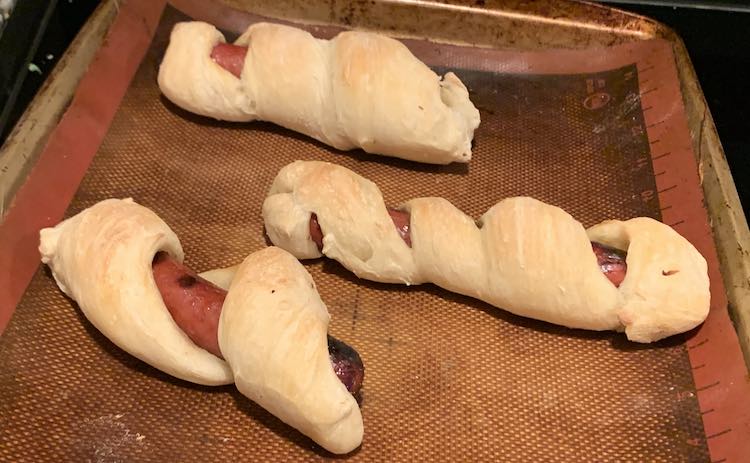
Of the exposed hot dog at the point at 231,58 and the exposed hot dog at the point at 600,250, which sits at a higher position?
the exposed hot dog at the point at 231,58

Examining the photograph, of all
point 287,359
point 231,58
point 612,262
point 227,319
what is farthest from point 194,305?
point 612,262

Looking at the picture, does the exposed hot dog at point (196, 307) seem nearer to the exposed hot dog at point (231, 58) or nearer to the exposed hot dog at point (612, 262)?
the exposed hot dog at point (612, 262)

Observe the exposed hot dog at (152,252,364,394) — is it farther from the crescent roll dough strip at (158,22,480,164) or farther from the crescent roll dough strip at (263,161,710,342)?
the crescent roll dough strip at (158,22,480,164)

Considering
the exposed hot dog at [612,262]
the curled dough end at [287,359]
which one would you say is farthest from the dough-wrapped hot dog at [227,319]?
the exposed hot dog at [612,262]

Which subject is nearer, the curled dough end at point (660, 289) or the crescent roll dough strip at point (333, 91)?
the curled dough end at point (660, 289)


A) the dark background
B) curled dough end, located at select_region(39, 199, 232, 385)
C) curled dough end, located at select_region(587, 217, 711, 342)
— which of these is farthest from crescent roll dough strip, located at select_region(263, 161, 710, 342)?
the dark background

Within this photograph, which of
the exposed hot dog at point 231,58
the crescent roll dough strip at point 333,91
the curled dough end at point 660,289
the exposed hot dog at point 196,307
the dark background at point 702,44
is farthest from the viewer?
the dark background at point 702,44
